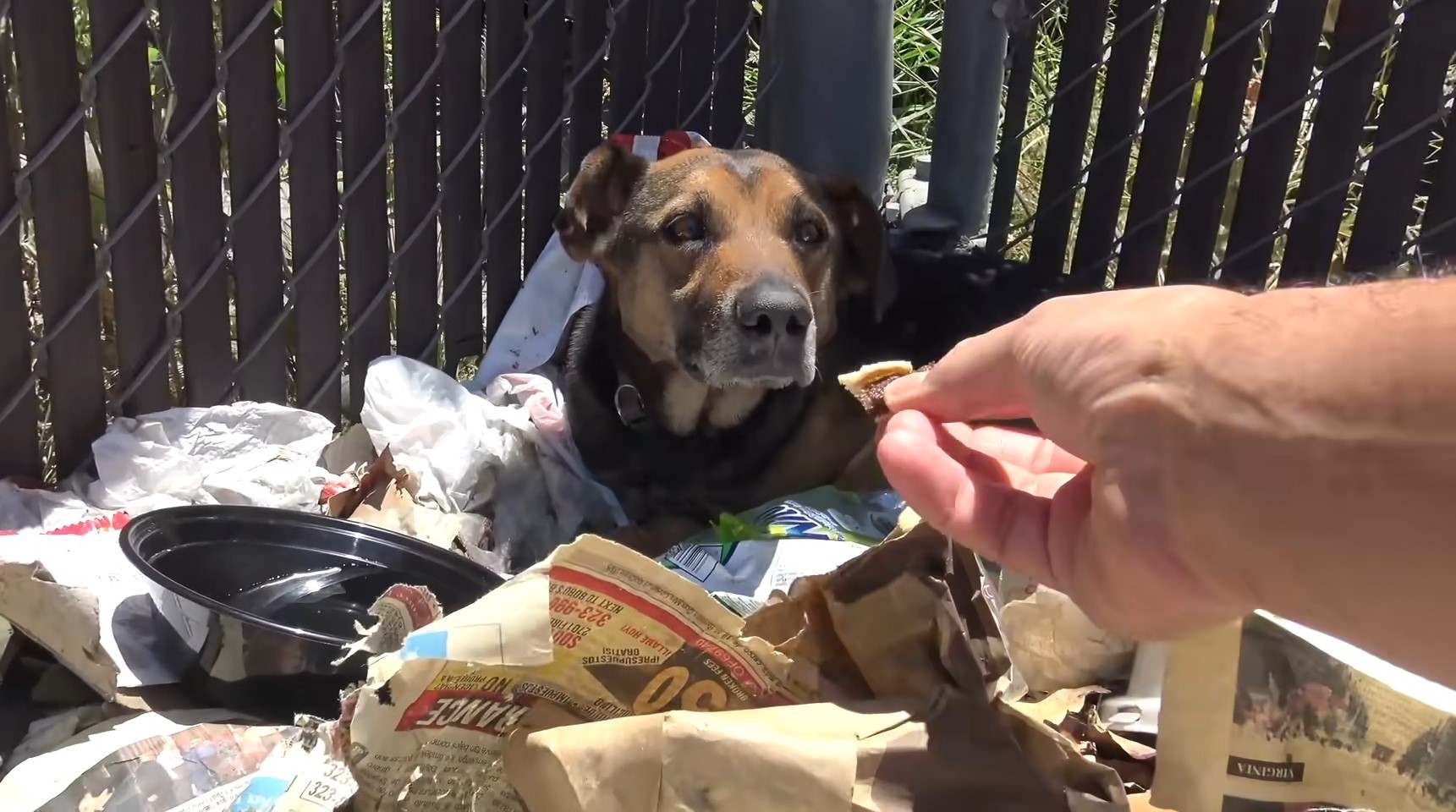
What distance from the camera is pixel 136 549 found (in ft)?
5.89

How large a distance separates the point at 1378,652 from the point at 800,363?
1.66 meters

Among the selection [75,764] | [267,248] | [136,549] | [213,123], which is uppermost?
[213,123]

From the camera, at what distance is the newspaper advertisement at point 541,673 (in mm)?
1251

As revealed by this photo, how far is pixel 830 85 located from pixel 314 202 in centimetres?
122

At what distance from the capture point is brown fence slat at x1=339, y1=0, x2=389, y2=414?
2.50 m

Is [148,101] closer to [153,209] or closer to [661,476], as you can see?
[153,209]

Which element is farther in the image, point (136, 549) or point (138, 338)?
point (138, 338)

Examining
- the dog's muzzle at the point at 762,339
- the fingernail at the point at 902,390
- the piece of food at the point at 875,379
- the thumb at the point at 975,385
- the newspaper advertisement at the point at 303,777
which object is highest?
the thumb at the point at 975,385

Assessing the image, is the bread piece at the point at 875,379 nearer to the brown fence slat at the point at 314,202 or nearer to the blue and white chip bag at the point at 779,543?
the blue and white chip bag at the point at 779,543

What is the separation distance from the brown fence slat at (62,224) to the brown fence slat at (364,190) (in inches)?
20.3

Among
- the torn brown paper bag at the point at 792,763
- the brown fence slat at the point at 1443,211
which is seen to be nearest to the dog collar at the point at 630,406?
the torn brown paper bag at the point at 792,763

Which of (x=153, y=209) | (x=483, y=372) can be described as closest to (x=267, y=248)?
(x=153, y=209)

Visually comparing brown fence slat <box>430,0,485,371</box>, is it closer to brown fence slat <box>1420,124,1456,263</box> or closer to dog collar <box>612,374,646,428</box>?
dog collar <box>612,374,646,428</box>

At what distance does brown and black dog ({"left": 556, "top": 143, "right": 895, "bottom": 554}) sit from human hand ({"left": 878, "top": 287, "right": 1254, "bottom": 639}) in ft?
4.40
